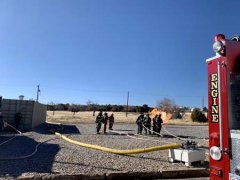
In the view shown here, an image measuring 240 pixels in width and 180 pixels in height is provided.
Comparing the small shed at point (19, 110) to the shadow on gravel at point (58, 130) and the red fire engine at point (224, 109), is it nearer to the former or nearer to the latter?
the shadow on gravel at point (58, 130)

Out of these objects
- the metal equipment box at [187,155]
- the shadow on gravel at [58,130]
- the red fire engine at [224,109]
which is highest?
the red fire engine at [224,109]

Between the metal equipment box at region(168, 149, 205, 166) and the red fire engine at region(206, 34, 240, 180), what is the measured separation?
19.1 feet

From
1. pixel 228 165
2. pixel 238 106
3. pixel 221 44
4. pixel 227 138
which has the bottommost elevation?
pixel 228 165

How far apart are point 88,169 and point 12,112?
738 inches

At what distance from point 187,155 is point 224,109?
19.9 feet

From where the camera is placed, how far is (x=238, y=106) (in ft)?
11.9

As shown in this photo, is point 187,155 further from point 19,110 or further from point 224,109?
point 19,110

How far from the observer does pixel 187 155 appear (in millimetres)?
9305

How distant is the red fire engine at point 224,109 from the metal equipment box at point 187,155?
229 inches

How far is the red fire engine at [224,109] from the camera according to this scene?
136 inches

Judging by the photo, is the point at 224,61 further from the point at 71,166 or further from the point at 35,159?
the point at 35,159

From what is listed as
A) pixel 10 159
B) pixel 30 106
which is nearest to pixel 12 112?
pixel 30 106

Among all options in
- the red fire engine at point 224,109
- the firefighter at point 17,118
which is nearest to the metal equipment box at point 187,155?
the red fire engine at point 224,109

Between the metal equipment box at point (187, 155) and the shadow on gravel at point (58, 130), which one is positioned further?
the shadow on gravel at point (58, 130)
